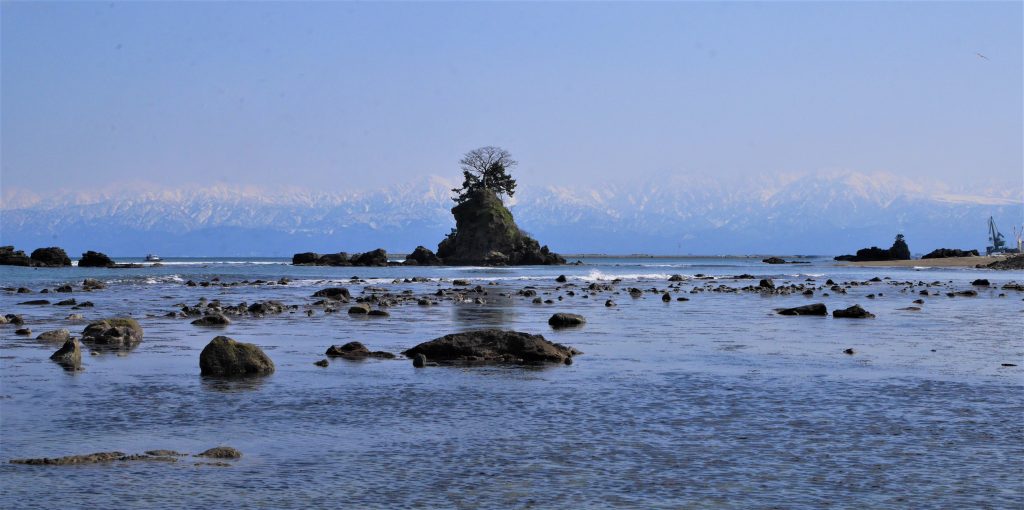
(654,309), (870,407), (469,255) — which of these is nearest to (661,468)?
(870,407)

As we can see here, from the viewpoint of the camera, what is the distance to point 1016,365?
79.0 feet

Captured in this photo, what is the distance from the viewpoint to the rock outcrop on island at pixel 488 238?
164000 millimetres


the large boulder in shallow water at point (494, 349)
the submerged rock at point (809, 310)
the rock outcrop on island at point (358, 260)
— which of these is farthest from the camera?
the rock outcrop on island at point (358, 260)

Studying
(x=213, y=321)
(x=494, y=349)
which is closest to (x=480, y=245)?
(x=213, y=321)

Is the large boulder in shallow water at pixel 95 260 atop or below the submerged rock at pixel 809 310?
atop

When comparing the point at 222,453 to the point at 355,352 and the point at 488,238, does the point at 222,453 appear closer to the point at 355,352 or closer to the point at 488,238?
the point at 355,352

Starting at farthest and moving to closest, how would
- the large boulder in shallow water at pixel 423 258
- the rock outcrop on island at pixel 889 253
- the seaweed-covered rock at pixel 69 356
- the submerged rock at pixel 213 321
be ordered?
the rock outcrop on island at pixel 889 253 < the large boulder in shallow water at pixel 423 258 < the submerged rock at pixel 213 321 < the seaweed-covered rock at pixel 69 356

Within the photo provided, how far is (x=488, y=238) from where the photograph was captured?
164m

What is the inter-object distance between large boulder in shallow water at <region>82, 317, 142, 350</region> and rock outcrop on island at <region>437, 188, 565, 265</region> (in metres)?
133

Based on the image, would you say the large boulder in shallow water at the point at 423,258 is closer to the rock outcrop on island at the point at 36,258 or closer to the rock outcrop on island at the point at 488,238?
the rock outcrop on island at the point at 488,238

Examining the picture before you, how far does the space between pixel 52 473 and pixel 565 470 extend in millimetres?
6285

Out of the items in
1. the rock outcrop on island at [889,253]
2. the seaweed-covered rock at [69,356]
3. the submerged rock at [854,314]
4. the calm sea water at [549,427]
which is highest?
the rock outcrop on island at [889,253]

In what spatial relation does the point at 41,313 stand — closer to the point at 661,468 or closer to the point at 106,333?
the point at 106,333

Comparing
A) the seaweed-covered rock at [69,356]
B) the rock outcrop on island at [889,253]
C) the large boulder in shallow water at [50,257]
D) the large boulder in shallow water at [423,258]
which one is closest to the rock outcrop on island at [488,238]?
the large boulder in shallow water at [423,258]
